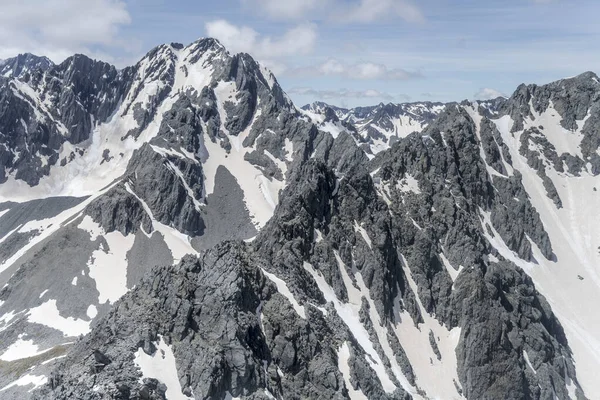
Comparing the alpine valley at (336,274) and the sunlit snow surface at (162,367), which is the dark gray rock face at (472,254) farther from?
the sunlit snow surface at (162,367)

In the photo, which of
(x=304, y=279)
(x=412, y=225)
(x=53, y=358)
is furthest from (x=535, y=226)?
(x=53, y=358)

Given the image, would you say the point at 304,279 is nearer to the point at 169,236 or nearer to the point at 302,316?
the point at 302,316

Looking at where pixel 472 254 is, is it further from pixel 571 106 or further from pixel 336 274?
pixel 571 106

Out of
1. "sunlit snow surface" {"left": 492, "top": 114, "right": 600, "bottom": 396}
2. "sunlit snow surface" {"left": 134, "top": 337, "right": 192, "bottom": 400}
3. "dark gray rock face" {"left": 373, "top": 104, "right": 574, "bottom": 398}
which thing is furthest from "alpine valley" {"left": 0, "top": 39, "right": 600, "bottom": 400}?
"sunlit snow surface" {"left": 492, "top": 114, "right": 600, "bottom": 396}

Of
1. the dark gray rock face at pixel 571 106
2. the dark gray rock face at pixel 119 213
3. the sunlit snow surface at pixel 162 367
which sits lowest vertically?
the sunlit snow surface at pixel 162 367

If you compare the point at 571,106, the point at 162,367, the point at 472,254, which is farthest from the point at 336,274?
the point at 571,106

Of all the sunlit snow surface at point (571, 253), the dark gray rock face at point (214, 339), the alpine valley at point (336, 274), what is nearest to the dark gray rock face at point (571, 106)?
the alpine valley at point (336, 274)

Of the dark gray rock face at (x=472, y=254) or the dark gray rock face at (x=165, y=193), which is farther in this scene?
the dark gray rock face at (x=165, y=193)

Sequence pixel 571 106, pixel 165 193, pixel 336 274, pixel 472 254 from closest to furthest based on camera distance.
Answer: pixel 336 274, pixel 472 254, pixel 165 193, pixel 571 106
